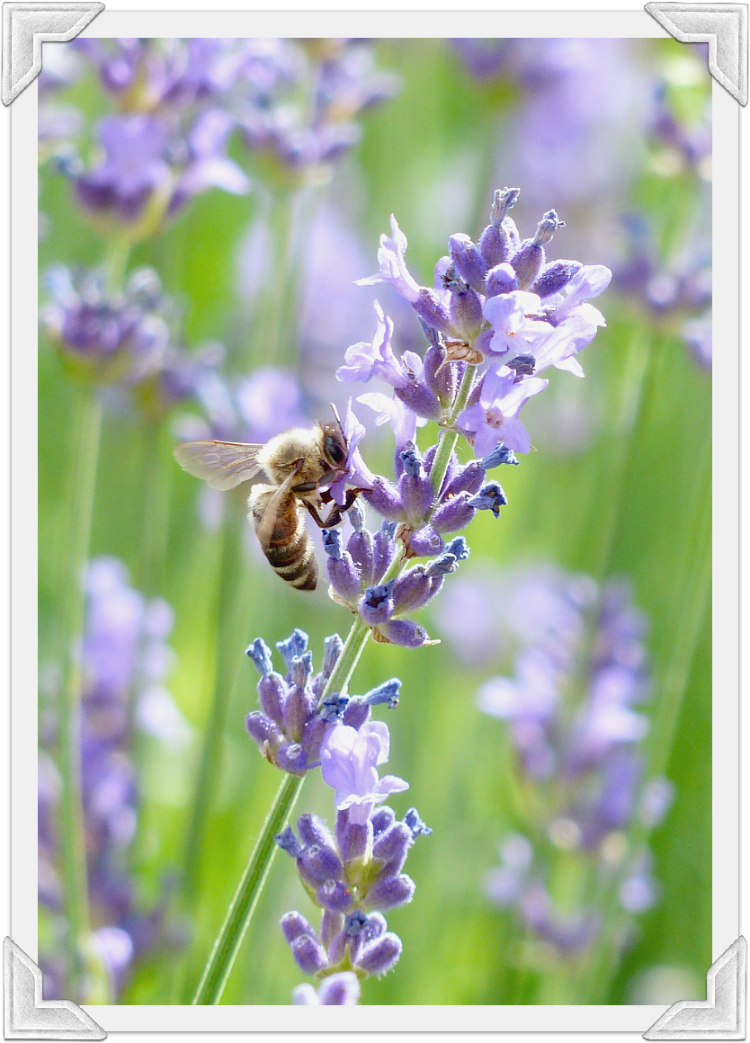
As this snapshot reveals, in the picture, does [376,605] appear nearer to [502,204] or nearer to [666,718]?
[502,204]

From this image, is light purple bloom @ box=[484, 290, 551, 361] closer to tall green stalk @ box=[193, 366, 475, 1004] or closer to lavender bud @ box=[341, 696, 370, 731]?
tall green stalk @ box=[193, 366, 475, 1004]

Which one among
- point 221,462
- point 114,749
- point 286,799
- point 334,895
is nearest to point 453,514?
point 286,799

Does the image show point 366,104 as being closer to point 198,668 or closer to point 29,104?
point 29,104

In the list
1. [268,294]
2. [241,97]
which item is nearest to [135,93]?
[241,97]

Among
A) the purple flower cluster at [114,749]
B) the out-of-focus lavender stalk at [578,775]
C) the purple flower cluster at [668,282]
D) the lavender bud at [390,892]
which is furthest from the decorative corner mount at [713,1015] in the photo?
the purple flower cluster at [668,282]

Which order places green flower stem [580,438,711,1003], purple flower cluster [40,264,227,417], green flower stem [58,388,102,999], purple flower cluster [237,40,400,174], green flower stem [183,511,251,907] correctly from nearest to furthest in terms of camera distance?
green flower stem [58,388,102,999] < purple flower cluster [40,264,227,417] < green flower stem [580,438,711,1003] < green flower stem [183,511,251,907] < purple flower cluster [237,40,400,174]

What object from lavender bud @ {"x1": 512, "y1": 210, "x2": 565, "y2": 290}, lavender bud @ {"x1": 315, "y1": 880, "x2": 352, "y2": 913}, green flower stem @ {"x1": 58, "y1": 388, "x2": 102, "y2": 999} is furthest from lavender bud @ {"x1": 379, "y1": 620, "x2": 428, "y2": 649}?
green flower stem @ {"x1": 58, "y1": 388, "x2": 102, "y2": 999}

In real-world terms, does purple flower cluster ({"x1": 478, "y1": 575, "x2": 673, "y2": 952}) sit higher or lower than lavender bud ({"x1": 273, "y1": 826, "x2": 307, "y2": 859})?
lower

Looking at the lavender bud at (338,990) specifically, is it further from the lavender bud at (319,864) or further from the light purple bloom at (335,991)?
the lavender bud at (319,864)
